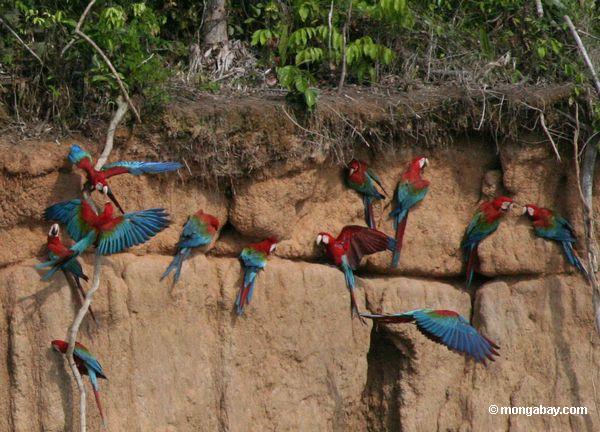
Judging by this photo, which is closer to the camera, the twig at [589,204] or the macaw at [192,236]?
the macaw at [192,236]

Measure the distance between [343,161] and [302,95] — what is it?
0.42 metres

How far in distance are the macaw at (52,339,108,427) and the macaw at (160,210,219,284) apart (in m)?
0.60

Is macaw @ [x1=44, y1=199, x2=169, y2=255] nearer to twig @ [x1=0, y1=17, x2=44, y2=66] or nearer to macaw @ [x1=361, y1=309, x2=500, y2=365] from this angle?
twig @ [x1=0, y1=17, x2=44, y2=66]

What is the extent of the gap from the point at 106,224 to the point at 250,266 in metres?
0.85

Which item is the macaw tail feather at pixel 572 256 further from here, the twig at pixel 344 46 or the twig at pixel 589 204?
→ the twig at pixel 344 46

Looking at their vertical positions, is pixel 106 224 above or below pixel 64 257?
above

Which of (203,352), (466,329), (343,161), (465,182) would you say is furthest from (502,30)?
(203,352)

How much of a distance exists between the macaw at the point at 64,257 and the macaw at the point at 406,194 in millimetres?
1829

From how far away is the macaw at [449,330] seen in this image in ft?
21.0

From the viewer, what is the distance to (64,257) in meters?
5.84

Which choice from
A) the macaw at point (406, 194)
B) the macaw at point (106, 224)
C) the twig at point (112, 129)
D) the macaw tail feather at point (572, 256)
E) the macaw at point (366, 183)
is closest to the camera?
the macaw at point (106, 224)

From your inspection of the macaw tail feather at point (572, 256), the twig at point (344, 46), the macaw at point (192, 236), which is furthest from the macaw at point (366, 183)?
the macaw tail feather at point (572, 256)

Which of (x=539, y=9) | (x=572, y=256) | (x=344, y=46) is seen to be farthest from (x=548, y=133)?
(x=344, y=46)

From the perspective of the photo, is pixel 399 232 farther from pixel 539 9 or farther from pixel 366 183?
pixel 539 9
